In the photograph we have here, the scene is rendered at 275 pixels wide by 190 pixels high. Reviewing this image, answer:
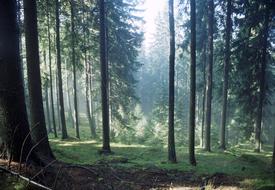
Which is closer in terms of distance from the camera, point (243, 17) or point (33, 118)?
point (33, 118)

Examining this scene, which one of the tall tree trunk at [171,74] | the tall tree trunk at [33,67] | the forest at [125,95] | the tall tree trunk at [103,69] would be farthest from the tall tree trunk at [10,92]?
the tall tree trunk at [103,69]

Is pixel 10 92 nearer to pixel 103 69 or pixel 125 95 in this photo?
pixel 103 69

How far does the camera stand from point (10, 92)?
5.80 metres

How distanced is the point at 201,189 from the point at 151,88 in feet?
200

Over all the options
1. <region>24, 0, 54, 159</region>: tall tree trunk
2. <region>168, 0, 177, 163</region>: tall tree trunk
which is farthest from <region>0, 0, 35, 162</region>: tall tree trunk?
<region>168, 0, 177, 163</region>: tall tree trunk

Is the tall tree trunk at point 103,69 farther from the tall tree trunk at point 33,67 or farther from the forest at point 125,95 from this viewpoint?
the tall tree trunk at point 33,67

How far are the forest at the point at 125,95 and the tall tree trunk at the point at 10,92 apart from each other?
0.06 ft

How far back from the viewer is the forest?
19.4 feet

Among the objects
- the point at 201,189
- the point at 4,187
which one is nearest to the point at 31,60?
the point at 4,187

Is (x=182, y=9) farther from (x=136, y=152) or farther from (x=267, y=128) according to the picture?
(x=267, y=128)

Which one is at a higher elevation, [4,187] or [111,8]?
[111,8]

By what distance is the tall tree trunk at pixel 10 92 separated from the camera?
5.75 m

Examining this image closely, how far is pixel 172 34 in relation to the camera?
14.7 meters

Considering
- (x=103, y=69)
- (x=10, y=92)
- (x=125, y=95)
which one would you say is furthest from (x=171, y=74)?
(x=125, y=95)
